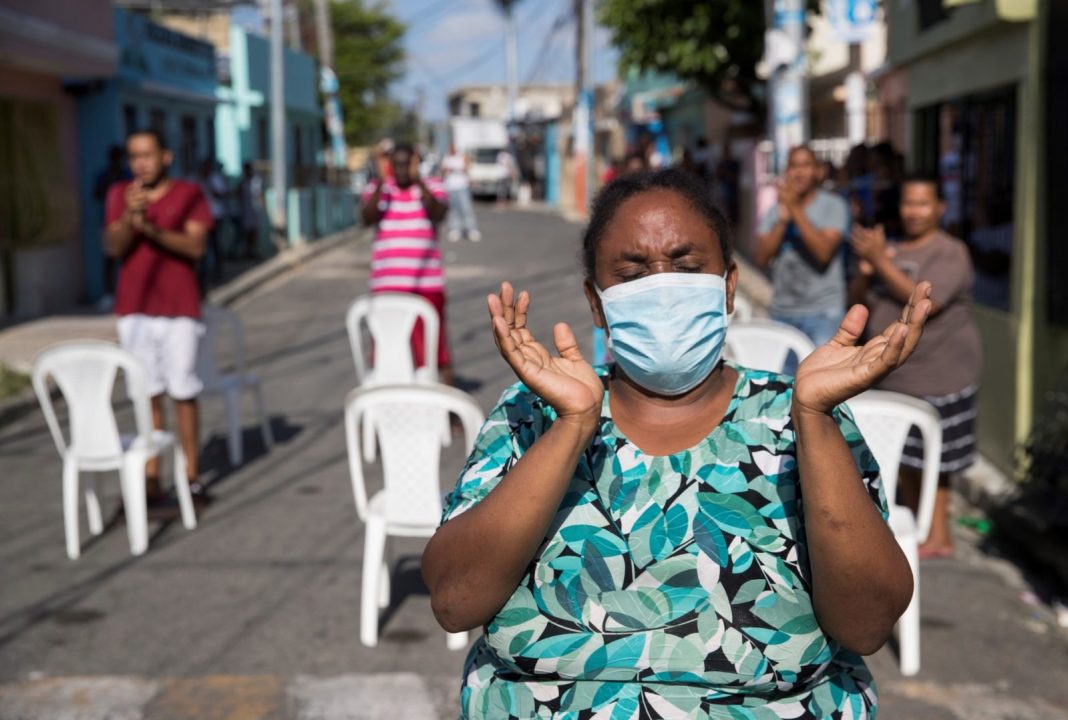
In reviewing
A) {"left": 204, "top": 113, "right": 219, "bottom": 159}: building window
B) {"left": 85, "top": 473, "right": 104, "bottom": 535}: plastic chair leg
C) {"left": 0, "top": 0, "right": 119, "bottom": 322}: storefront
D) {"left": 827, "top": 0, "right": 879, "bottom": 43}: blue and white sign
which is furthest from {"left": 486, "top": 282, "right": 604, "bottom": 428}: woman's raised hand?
{"left": 204, "top": 113, "right": 219, "bottom": 159}: building window

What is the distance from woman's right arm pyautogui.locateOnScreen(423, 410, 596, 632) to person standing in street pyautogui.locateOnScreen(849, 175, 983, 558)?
4171 mm

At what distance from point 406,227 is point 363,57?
51.4m

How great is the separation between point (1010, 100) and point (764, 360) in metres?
2.22

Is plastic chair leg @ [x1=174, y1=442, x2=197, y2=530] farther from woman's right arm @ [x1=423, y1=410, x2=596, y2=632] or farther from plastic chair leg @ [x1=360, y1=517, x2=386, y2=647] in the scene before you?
woman's right arm @ [x1=423, y1=410, x2=596, y2=632]

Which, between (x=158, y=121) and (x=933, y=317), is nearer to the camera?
(x=933, y=317)

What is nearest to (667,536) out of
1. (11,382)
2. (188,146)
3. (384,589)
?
(384,589)

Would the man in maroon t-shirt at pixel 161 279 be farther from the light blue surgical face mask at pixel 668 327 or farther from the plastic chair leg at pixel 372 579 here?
the light blue surgical face mask at pixel 668 327

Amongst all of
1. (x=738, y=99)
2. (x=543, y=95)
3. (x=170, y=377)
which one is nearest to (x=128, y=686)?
(x=170, y=377)

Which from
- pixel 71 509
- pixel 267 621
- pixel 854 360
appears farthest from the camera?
pixel 71 509

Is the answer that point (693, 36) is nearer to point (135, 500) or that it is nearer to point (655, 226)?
point (135, 500)

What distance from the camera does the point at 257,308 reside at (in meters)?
17.2

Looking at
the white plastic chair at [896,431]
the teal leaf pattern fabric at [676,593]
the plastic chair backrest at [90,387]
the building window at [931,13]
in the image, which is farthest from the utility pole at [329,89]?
the teal leaf pattern fabric at [676,593]

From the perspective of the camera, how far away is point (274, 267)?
21938mm

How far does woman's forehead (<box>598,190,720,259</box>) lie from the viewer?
87.5 inches
